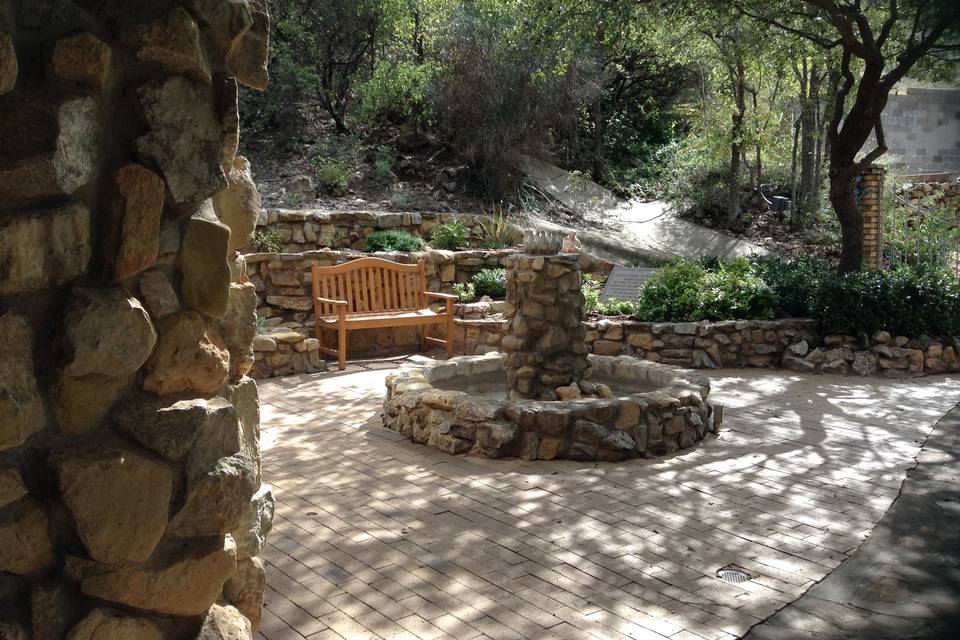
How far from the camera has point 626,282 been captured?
11438 millimetres

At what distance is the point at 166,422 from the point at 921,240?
12.3 m

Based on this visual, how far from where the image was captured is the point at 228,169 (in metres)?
2.24

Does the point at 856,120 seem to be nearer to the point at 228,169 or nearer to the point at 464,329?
the point at 464,329

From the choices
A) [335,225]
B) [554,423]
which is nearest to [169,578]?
[554,423]

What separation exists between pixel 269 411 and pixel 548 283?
8.55 ft

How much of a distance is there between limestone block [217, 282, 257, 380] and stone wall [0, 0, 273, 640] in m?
0.23

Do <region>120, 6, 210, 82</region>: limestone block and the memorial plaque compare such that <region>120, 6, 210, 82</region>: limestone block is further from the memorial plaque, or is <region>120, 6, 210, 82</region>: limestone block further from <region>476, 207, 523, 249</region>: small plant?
<region>476, 207, 523, 249</region>: small plant

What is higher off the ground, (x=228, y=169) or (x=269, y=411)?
(x=228, y=169)

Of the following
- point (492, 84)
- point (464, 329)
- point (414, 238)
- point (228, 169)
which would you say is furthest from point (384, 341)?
point (228, 169)

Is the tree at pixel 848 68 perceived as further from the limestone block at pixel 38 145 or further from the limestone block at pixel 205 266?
the limestone block at pixel 38 145

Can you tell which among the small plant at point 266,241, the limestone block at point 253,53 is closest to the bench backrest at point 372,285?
the small plant at point 266,241

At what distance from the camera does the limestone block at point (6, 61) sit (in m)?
1.56

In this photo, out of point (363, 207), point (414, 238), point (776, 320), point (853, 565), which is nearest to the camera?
point (853, 565)

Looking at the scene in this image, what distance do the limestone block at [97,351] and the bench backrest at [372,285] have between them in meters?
7.56
